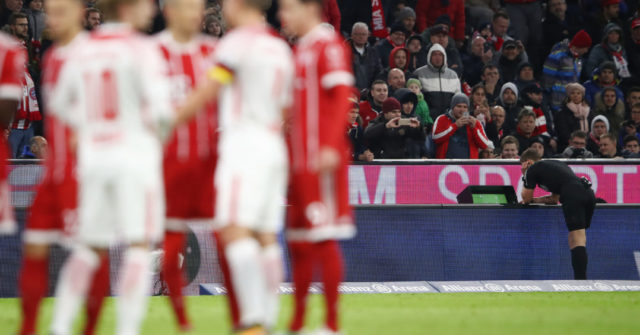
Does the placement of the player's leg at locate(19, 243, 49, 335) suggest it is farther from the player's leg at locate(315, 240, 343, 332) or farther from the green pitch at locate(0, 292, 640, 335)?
the player's leg at locate(315, 240, 343, 332)

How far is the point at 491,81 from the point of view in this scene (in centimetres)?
1909

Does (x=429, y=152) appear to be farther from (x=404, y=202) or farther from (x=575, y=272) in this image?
(x=575, y=272)

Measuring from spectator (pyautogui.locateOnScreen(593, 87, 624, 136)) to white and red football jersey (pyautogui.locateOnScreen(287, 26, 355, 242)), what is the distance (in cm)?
1231

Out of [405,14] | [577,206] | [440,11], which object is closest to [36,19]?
[405,14]

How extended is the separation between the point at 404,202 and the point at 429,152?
1822 millimetres

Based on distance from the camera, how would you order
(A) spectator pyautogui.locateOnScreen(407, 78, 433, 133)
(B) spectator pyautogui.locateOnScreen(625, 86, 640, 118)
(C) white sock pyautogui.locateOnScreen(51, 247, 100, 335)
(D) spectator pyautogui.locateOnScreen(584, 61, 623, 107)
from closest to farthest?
(C) white sock pyautogui.locateOnScreen(51, 247, 100, 335) < (A) spectator pyautogui.locateOnScreen(407, 78, 433, 133) < (B) spectator pyautogui.locateOnScreen(625, 86, 640, 118) < (D) spectator pyautogui.locateOnScreen(584, 61, 623, 107)

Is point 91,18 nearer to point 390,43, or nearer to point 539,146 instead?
point 390,43

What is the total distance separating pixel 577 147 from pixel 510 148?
1.25 m

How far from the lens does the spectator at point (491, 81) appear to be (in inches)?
750

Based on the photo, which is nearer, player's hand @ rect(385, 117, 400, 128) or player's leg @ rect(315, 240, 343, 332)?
player's leg @ rect(315, 240, 343, 332)

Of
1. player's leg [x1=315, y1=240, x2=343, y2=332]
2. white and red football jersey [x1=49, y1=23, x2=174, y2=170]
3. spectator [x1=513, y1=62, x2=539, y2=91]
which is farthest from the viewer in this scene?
spectator [x1=513, y1=62, x2=539, y2=91]

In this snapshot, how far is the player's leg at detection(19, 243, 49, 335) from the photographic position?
24.6 ft

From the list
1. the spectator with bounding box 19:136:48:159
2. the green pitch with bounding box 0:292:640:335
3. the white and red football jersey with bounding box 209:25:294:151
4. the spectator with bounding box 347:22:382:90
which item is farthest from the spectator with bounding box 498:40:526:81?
the white and red football jersey with bounding box 209:25:294:151

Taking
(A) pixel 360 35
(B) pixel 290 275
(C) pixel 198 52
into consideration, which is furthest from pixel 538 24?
(C) pixel 198 52
